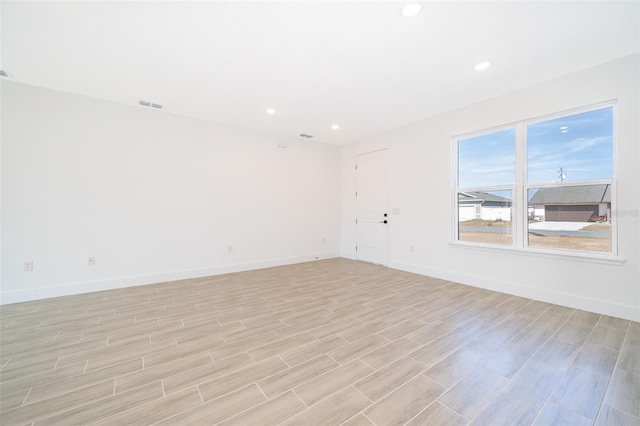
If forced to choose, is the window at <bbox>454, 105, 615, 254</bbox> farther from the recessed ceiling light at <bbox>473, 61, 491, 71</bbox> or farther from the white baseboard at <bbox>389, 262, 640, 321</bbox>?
the recessed ceiling light at <bbox>473, 61, 491, 71</bbox>

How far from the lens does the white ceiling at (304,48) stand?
81.0 inches

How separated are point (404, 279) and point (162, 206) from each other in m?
4.25

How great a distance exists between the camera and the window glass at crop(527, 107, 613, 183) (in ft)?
9.55

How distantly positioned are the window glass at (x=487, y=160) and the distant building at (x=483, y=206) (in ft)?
0.60

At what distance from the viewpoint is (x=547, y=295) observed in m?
3.16

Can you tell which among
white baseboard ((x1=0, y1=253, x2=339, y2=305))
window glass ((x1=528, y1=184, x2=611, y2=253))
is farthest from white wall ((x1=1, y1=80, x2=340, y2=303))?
window glass ((x1=528, y1=184, x2=611, y2=253))

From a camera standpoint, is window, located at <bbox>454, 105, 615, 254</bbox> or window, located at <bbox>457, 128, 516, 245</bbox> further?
window, located at <bbox>457, 128, 516, 245</bbox>

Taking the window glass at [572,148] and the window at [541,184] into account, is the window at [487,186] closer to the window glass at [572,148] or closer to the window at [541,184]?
the window at [541,184]

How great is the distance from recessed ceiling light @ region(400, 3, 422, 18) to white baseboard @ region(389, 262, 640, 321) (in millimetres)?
3532

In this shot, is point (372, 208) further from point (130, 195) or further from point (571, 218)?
point (130, 195)

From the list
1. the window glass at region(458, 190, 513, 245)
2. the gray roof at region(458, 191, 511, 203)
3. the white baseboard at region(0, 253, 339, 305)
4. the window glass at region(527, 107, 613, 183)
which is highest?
the window glass at region(527, 107, 613, 183)

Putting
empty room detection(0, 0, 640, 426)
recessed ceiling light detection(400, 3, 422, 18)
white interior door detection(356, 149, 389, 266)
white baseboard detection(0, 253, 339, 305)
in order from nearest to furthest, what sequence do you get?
empty room detection(0, 0, 640, 426), recessed ceiling light detection(400, 3, 422, 18), white baseboard detection(0, 253, 339, 305), white interior door detection(356, 149, 389, 266)

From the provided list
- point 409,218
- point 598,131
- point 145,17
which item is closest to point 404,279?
point 409,218

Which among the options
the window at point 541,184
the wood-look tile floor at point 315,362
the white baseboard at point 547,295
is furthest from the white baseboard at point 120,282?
the window at point 541,184
